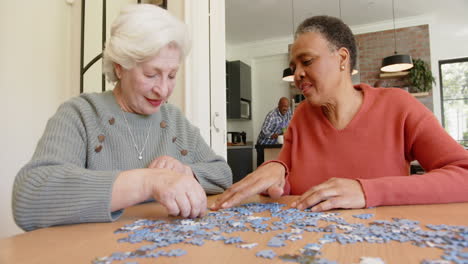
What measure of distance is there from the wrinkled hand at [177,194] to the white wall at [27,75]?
7.33 feet

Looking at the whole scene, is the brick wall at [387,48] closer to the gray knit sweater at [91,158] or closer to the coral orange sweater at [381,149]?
the coral orange sweater at [381,149]

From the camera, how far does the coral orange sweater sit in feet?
3.67

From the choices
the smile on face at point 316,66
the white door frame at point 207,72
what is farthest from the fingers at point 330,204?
the white door frame at point 207,72

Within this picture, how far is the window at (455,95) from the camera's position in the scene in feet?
27.5

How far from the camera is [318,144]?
1.63m

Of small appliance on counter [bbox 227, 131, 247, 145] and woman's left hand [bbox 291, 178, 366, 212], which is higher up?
small appliance on counter [bbox 227, 131, 247, 145]

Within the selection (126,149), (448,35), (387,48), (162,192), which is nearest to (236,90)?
(387,48)

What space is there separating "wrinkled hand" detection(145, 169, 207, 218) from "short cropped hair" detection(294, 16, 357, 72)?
3.28 feet

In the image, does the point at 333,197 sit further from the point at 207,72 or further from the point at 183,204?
the point at 207,72

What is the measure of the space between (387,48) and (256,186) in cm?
766

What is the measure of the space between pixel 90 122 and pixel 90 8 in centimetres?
207

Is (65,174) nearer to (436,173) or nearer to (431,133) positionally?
(436,173)

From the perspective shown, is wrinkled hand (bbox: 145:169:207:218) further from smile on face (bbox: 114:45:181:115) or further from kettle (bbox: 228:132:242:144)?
kettle (bbox: 228:132:242:144)

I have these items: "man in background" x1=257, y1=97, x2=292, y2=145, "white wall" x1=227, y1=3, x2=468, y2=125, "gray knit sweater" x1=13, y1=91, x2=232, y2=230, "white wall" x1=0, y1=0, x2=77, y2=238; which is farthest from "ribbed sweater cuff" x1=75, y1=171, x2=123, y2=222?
"white wall" x1=227, y1=3, x2=468, y2=125
